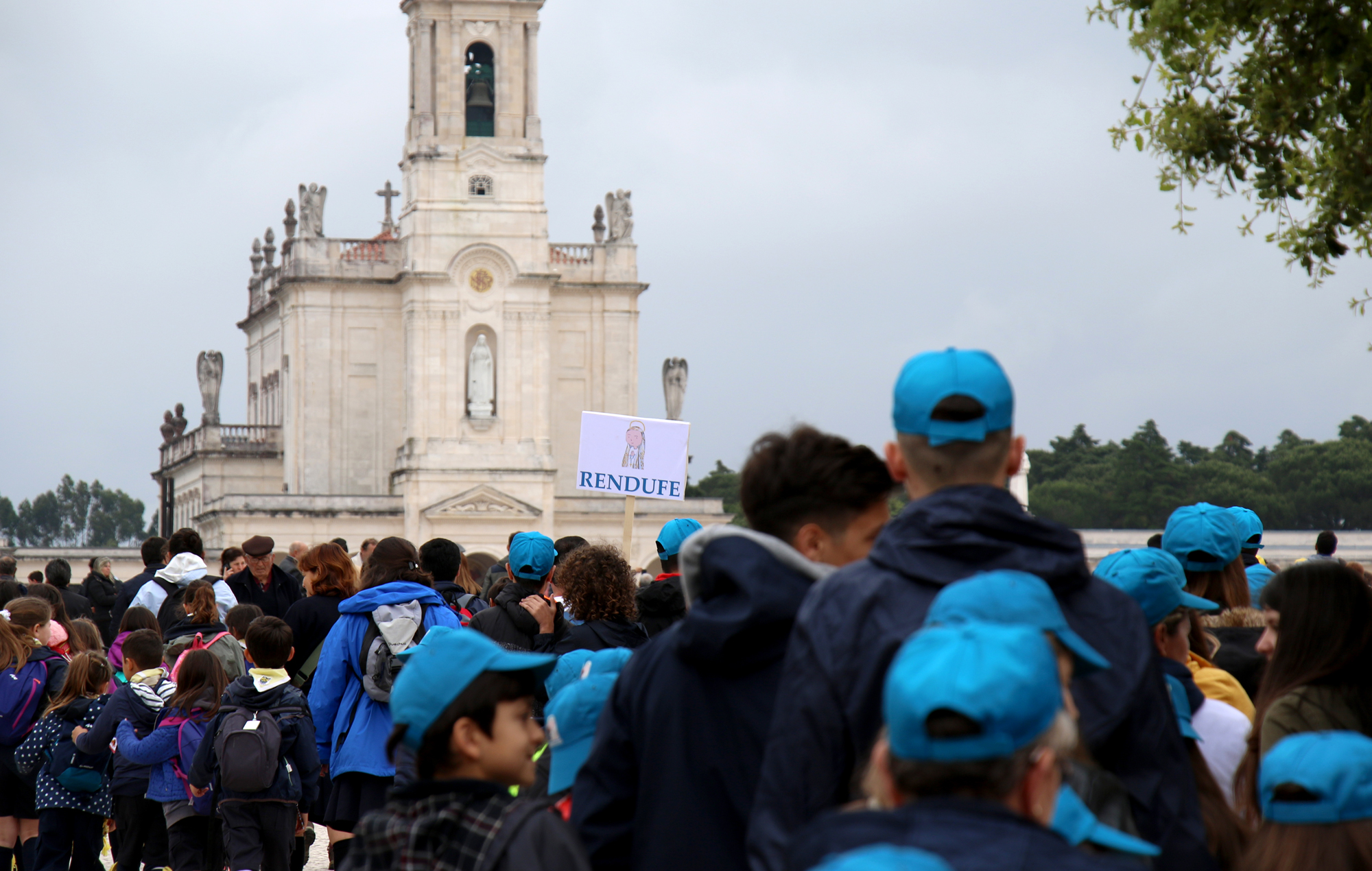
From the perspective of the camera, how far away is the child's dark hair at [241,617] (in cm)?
1038

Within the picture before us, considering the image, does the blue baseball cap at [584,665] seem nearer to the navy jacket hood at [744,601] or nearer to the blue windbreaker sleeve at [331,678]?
the navy jacket hood at [744,601]

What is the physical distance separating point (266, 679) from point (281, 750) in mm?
373

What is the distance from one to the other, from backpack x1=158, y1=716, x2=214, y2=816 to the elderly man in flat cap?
3.56 metres

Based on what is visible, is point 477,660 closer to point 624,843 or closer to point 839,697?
point 624,843

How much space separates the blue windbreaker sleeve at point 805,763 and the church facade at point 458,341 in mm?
43738

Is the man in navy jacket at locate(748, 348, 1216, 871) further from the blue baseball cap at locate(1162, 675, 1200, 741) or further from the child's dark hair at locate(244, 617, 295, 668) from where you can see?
the child's dark hair at locate(244, 617, 295, 668)

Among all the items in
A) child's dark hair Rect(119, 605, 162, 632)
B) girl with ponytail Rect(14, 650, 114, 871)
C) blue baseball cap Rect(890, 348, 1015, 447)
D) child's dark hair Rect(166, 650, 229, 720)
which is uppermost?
blue baseball cap Rect(890, 348, 1015, 447)

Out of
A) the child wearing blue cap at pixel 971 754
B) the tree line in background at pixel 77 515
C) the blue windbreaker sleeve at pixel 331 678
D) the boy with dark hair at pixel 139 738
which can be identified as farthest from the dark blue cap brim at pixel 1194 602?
the tree line in background at pixel 77 515

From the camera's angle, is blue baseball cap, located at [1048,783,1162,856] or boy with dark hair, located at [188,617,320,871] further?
boy with dark hair, located at [188,617,320,871]

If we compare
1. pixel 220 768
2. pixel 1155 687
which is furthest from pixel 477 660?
pixel 220 768

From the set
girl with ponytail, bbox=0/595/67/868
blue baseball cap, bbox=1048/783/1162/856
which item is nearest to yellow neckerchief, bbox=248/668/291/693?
girl with ponytail, bbox=0/595/67/868

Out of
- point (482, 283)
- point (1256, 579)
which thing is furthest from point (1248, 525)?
point (482, 283)

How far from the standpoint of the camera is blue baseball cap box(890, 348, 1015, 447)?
3.52 meters

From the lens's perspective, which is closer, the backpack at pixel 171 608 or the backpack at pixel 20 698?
the backpack at pixel 20 698
